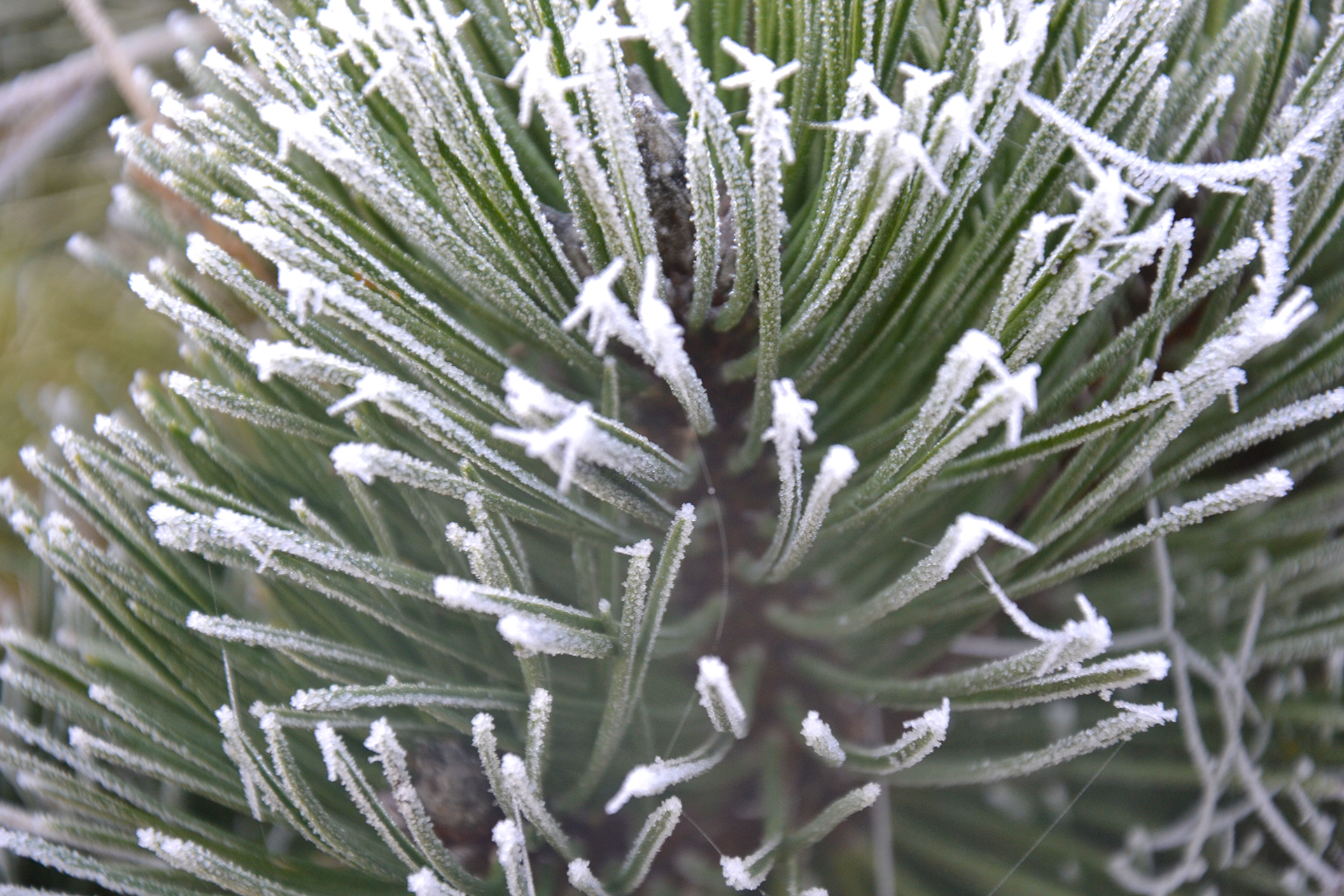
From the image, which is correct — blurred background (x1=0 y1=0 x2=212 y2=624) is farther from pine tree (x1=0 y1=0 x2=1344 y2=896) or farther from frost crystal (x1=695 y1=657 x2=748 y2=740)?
frost crystal (x1=695 y1=657 x2=748 y2=740)

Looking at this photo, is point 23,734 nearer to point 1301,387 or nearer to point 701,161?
point 701,161

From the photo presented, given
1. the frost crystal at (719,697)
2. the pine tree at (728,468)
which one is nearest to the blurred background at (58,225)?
the pine tree at (728,468)

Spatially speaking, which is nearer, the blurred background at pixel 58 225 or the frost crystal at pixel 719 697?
the frost crystal at pixel 719 697

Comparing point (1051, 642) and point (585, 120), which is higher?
point (585, 120)

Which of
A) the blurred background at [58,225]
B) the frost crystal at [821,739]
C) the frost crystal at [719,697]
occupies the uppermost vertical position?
the blurred background at [58,225]

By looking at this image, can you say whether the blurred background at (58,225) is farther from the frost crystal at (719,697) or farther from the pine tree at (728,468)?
the frost crystal at (719,697)

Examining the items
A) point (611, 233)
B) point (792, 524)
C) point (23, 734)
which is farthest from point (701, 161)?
point (23, 734)
